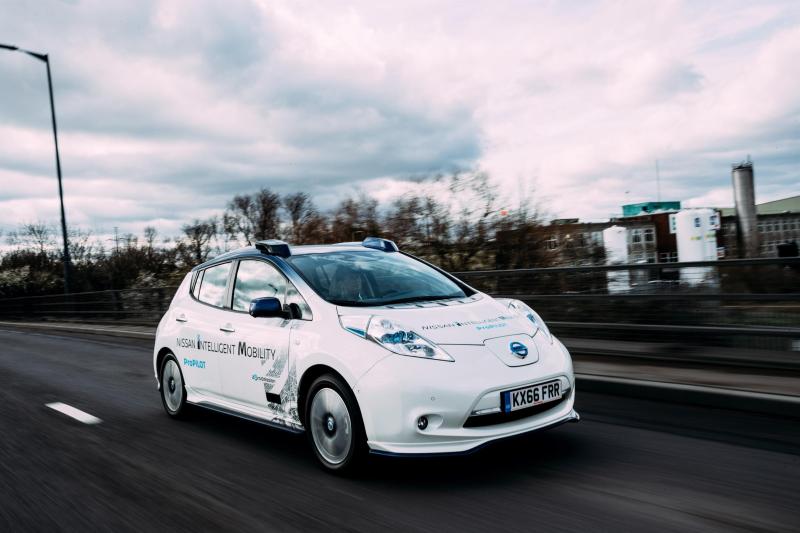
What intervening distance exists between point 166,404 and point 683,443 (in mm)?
4606

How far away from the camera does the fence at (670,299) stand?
680cm

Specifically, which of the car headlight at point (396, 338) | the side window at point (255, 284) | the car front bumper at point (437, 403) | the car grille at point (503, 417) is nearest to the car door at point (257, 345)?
the side window at point (255, 284)

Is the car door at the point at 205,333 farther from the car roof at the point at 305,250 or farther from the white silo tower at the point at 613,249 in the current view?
the white silo tower at the point at 613,249

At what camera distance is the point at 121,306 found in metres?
19.9

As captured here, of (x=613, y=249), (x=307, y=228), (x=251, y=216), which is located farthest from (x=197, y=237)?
(x=613, y=249)

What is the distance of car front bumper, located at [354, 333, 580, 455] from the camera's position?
4.15 metres

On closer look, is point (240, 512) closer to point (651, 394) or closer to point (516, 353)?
point (516, 353)

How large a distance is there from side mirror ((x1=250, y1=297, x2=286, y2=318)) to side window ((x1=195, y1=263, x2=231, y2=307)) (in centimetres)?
110

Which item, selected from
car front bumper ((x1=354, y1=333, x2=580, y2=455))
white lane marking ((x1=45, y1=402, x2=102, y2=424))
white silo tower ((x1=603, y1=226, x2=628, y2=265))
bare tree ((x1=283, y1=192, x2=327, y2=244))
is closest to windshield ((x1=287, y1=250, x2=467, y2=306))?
car front bumper ((x1=354, y1=333, x2=580, y2=455))

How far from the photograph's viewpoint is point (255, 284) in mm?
5695

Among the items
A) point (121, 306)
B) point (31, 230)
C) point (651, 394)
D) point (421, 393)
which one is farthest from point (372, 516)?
point (31, 230)

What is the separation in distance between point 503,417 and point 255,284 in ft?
7.76

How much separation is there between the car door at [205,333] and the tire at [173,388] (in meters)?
0.17

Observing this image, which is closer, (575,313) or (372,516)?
(372,516)
